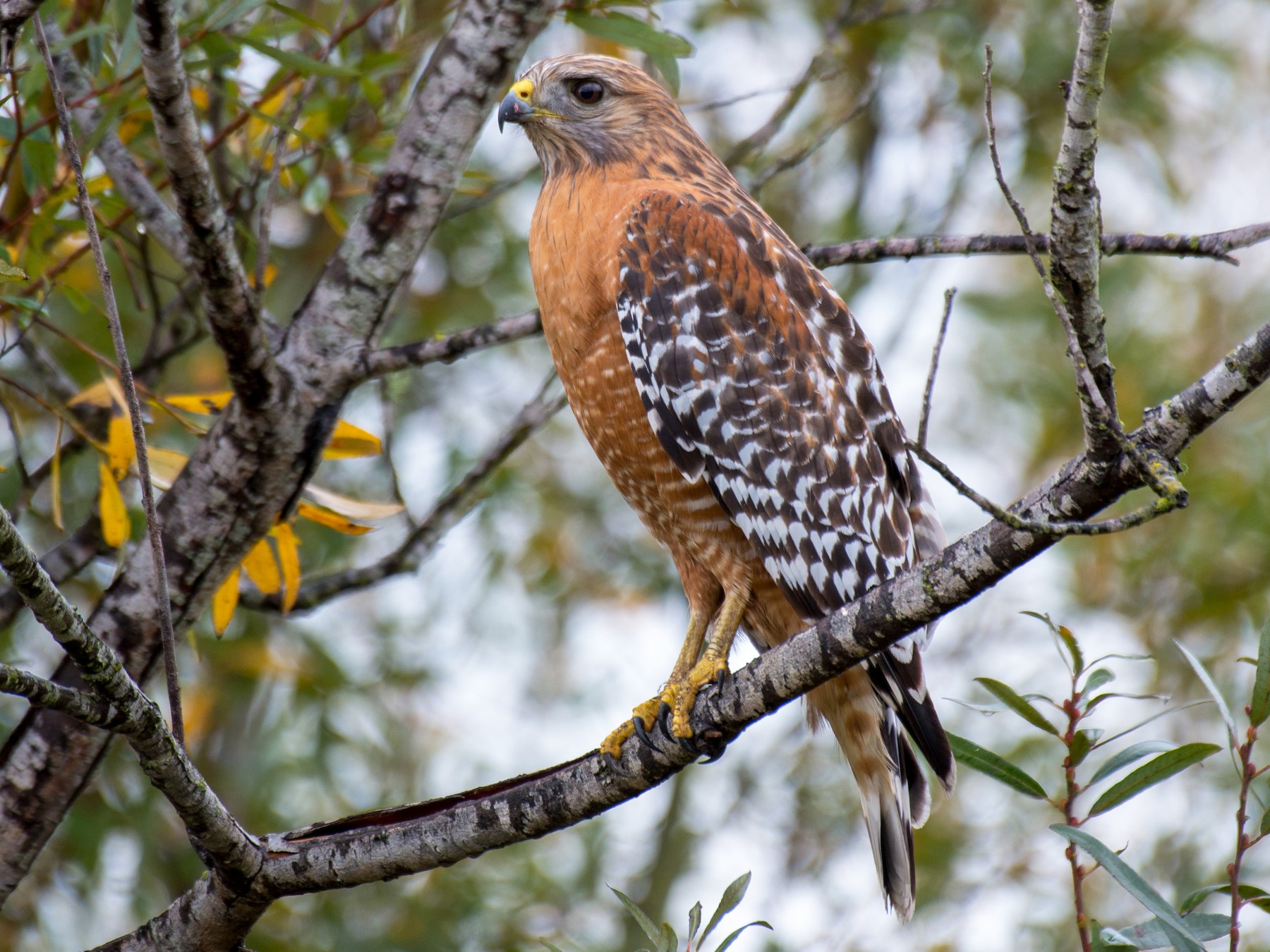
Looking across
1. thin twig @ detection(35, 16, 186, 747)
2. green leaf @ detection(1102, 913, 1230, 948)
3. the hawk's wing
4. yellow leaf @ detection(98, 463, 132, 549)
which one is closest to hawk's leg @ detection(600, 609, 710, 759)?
the hawk's wing

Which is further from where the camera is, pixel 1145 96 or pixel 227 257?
pixel 1145 96

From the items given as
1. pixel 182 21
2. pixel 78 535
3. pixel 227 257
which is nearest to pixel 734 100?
pixel 182 21

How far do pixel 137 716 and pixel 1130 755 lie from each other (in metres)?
1.81

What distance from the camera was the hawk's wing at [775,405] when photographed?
3.14 metres

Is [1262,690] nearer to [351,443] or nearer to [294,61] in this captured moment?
[351,443]

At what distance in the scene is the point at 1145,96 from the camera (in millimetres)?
5969

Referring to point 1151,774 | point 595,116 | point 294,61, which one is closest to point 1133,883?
point 1151,774

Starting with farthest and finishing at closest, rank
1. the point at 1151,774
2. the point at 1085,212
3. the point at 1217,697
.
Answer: the point at 1151,774
the point at 1217,697
the point at 1085,212

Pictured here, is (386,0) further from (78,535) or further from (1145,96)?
(1145,96)

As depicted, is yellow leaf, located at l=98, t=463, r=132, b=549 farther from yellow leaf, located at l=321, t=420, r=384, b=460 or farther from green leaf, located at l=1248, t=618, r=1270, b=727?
green leaf, located at l=1248, t=618, r=1270, b=727

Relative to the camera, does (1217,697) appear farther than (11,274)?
Yes

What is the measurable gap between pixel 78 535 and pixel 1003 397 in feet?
14.4

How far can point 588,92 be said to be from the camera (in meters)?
3.89

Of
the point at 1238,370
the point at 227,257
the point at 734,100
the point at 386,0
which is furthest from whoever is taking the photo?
the point at 734,100
